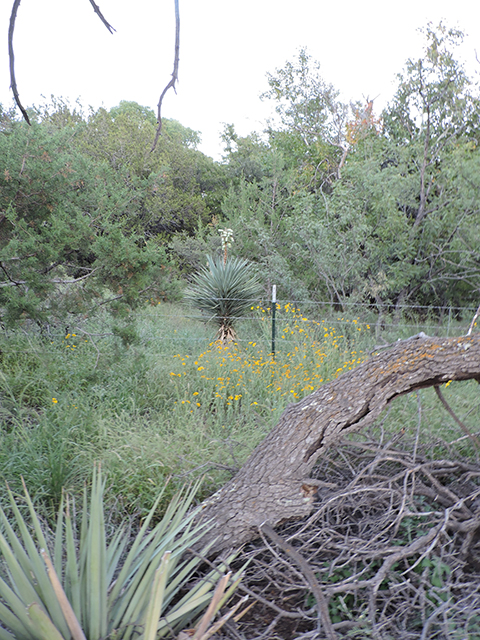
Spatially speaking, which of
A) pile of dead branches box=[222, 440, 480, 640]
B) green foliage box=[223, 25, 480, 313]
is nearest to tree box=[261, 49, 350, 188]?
green foliage box=[223, 25, 480, 313]

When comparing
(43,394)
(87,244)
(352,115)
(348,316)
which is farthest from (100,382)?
(352,115)

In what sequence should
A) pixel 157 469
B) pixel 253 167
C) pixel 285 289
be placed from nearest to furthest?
pixel 157 469
pixel 285 289
pixel 253 167

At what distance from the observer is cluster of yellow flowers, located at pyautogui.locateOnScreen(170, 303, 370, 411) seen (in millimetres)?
4562

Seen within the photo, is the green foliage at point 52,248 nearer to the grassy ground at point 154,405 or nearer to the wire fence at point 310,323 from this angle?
the grassy ground at point 154,405

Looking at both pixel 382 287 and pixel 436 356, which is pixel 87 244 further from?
pixel 382 287

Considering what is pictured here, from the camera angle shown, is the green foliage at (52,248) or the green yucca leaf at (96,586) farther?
the green foliage at (52,248)

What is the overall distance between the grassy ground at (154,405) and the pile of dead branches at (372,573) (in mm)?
538

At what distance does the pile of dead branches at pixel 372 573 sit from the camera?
1849 mm

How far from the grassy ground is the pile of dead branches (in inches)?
21.2

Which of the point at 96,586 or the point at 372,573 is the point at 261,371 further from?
the point at 96,586

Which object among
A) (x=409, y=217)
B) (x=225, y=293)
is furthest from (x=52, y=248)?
(x=409, y=217)

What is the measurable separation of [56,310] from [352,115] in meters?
12.9

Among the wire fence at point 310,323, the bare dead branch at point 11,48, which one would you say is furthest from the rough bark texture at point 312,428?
the wire fence at point 310,323

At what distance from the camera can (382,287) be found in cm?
748
